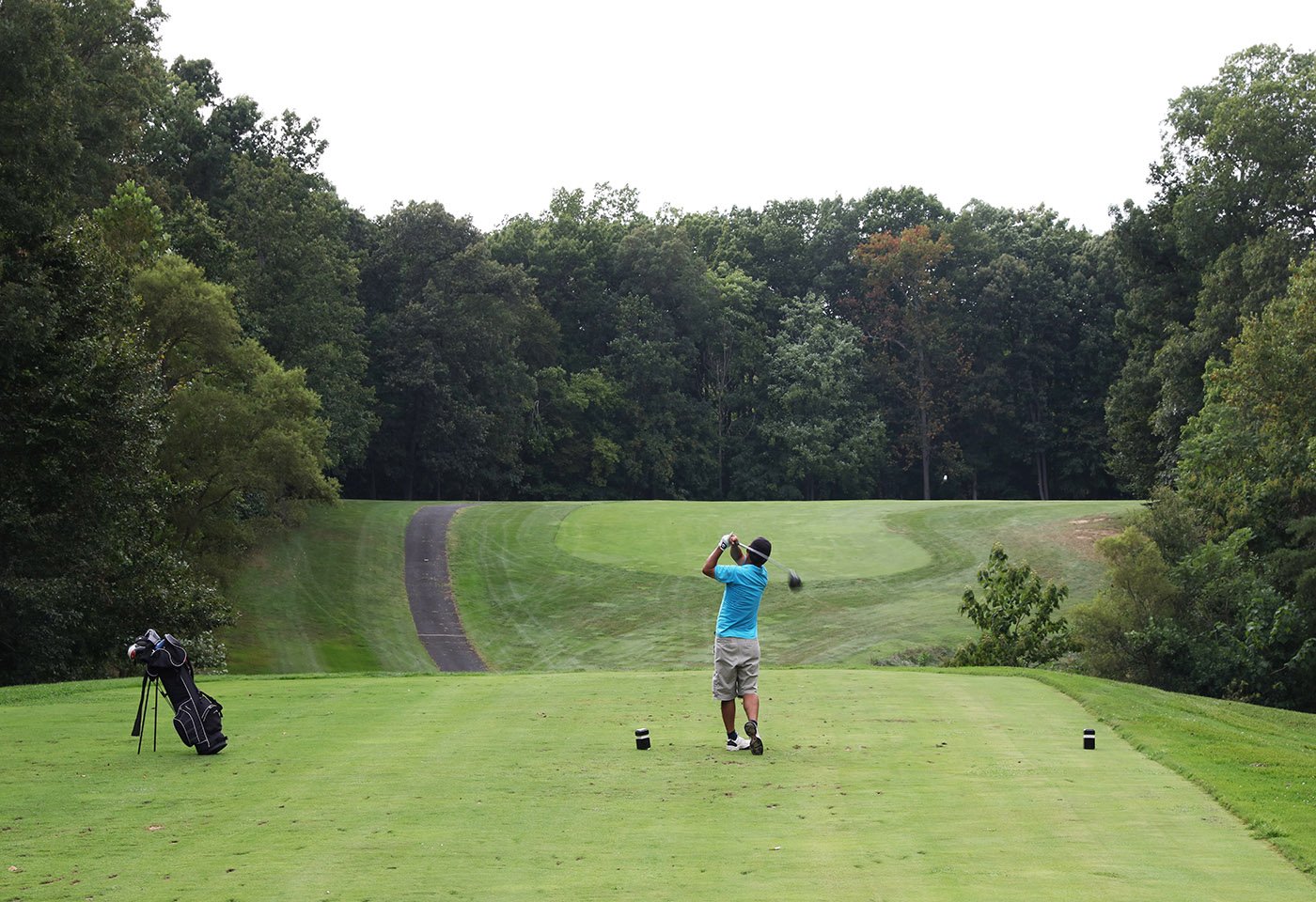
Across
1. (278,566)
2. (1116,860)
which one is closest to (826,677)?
(1116,860)

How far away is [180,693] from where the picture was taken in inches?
485

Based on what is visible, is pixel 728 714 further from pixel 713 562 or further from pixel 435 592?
pixel 435 592

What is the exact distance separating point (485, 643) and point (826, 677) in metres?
23.1

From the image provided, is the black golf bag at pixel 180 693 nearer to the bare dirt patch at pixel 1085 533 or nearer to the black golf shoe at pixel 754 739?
the black golf shoe at pixel 754 739

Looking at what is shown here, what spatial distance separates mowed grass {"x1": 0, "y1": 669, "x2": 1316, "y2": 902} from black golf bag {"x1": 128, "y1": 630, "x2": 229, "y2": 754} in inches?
8.1

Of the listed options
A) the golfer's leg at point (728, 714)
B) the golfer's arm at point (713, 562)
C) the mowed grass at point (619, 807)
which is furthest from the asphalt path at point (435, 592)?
the golfer's arm at point (713, 562)

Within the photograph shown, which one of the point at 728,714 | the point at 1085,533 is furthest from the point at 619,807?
the point at 1085,533

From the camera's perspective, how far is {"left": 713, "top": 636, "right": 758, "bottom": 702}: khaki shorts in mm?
12516

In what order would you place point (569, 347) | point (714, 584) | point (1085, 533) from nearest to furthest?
point (714, 584) < point (1085, 533) < point (569, 347)

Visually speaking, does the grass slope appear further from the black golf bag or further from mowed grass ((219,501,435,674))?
mowed grass ((219,501,435,674))

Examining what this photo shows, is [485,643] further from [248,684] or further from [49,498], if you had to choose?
[248,684]

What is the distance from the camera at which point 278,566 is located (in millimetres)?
47156

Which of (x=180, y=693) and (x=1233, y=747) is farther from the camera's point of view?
(x=1233, y=747)

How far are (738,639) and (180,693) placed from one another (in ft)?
17.7
